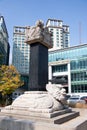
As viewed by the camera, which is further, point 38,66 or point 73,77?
point 73,77

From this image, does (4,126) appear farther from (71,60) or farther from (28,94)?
(71,60)

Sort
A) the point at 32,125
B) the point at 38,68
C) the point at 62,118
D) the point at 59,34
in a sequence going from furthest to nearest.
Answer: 1. the point at 59,34
2. the point at 38,68
3. the point at 62,118
4. the point at 32,125

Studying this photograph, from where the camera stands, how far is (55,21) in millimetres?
109375

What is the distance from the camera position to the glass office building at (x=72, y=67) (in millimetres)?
42844

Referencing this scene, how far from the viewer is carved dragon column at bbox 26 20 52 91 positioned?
7754 mm

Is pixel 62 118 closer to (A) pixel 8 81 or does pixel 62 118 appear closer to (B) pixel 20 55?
(A) pixel 8 81

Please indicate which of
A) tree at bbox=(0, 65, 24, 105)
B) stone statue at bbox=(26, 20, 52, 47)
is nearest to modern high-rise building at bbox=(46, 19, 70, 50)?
tree at bbox=(0, 65, 24, 105)

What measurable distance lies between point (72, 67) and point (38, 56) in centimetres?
3826

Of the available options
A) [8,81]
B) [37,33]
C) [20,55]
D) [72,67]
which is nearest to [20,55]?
[20,55]

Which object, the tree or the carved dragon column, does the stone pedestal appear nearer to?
the carved dragon column

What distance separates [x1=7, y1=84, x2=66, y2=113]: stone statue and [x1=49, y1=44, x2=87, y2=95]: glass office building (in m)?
36.7

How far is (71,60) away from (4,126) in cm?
4086

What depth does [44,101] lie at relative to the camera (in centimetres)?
651

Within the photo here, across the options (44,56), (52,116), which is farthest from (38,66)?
(52,116)
